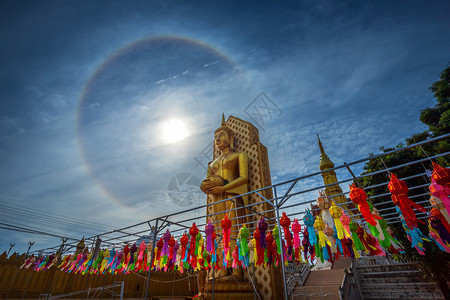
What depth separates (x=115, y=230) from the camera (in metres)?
8.57

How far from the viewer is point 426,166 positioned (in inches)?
466

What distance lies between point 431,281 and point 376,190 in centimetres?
505

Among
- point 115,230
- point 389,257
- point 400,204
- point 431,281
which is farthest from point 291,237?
point 389,257

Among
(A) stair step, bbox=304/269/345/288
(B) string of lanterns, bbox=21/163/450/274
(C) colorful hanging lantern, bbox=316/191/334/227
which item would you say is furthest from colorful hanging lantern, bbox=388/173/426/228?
(A) stair step, bbox=304/269/345/288

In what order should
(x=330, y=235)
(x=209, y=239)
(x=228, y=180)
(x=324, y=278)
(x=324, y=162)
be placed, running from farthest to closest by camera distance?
(x=324, y=162) < (x=324, y=278) < (x=228, y=180) < (x=209, y=239) < (x=330, y=235)

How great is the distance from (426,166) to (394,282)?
6900 mm

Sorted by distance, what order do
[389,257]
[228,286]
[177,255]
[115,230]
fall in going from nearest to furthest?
1. [177,255]
2. [228,286]
3. [115,230]
4. [389,257]

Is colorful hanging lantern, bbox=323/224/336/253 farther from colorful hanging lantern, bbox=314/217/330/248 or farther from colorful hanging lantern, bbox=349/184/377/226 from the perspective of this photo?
colorful hanging lantern, bbox=349/184/377/226

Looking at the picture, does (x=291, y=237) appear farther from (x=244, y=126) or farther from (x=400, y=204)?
(x=244, y=126)

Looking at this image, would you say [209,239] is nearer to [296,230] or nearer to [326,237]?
[296,230]

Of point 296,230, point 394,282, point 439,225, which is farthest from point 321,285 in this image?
point 439,225

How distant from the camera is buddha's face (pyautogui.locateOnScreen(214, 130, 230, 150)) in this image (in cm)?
1105

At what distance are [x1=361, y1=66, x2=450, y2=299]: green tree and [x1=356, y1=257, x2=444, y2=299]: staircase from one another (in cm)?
168

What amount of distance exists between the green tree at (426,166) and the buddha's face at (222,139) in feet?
22.0
